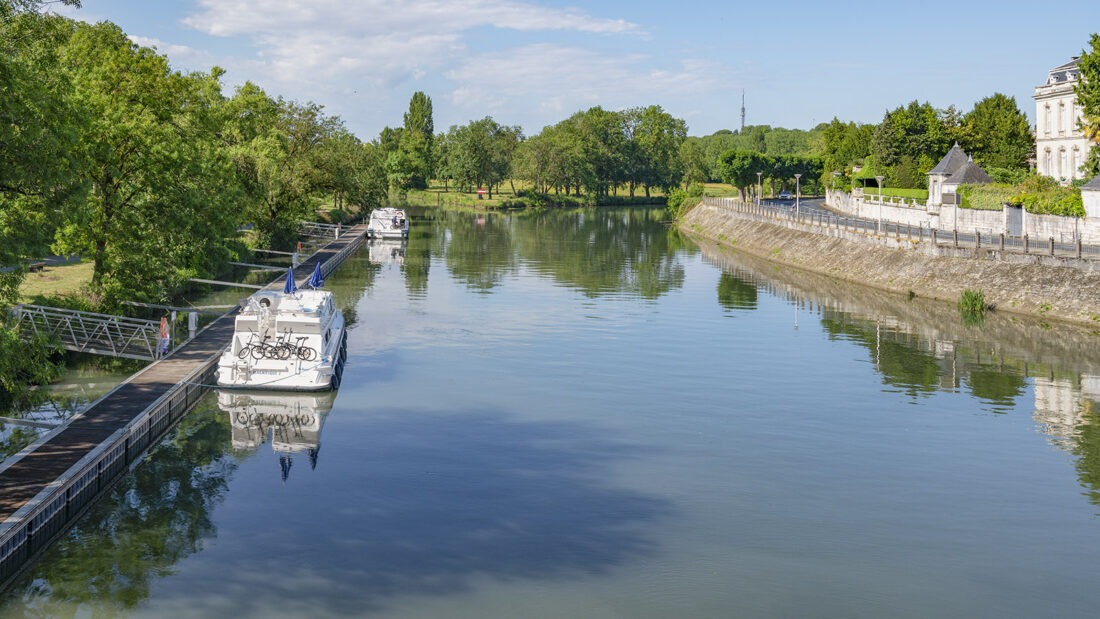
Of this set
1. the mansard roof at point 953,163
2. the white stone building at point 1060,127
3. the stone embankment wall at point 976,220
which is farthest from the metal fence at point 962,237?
the white stone building at point 1060,127

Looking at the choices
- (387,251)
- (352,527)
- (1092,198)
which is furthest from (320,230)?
(352,527)

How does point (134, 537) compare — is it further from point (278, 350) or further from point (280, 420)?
point (278, 350)

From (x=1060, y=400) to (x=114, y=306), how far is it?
39.1 m

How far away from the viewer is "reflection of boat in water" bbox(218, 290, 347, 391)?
127ft

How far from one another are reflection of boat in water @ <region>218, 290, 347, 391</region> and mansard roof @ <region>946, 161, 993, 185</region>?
66.2 metres

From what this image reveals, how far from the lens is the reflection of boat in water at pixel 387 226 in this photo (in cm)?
11044

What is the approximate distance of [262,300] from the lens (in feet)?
133

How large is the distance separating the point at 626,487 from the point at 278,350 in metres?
16.4

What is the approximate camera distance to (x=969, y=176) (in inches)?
3543

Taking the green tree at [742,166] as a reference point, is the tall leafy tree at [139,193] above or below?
below

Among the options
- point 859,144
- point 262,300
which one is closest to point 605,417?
point 262,300

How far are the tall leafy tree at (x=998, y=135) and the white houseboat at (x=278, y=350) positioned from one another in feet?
304

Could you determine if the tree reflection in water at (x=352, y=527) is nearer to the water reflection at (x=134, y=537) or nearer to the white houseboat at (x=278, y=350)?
the water reflection at (x=134, y=537)

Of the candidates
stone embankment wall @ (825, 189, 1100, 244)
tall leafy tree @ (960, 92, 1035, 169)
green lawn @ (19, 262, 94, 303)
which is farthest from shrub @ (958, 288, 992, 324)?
tall leafy tree @ (960, 92, 1035, 169)
